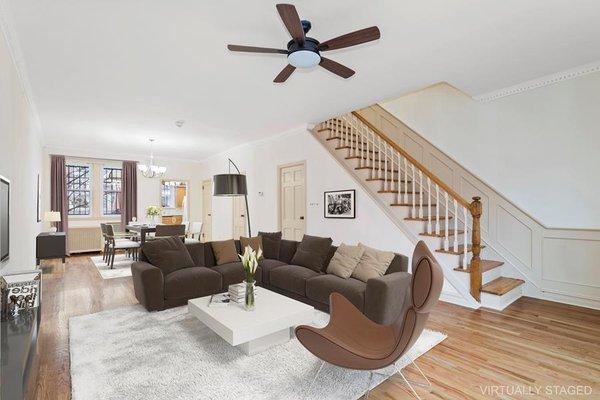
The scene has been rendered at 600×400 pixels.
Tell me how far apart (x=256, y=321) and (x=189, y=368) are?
0.62 m

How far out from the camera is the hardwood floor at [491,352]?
222 centimetres

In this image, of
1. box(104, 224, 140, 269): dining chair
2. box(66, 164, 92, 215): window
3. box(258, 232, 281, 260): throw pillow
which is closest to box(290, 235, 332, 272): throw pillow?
box(258, 232, 281, 260): throw pillow

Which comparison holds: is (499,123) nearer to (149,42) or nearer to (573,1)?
(573,1)

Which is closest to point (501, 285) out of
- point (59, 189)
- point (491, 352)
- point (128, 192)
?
point (491, 352)

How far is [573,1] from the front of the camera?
8.49 ft

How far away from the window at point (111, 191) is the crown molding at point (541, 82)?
30.7ft

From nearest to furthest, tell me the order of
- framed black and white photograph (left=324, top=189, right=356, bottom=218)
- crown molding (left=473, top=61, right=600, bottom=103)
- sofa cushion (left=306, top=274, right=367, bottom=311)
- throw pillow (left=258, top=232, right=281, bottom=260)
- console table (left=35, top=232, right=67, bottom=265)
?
sofa cushion (left=306, top=274, right=367, bottom=311) < crown molding (left=473, top=61, right=600, bottom=103) < throw pillow (left=258, top=232, right=281, bottom=260) < framed black and white photograph (left=324, top=189, right=356, bottom=218) < console table (left=35, top=232, right=67, bottom=265)

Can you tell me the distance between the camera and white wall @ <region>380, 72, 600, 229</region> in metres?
4.02

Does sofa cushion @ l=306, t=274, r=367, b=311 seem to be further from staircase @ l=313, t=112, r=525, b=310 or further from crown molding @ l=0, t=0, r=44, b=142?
crown molding @ l=0, t=0, r=44, b=142

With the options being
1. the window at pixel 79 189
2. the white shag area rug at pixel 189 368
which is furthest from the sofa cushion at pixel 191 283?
the window at pixel 79 189

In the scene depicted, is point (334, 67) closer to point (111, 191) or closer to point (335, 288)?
point (335, 288)

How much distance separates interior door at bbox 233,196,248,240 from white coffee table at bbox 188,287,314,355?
494 cm

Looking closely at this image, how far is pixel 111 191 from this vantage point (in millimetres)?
9133

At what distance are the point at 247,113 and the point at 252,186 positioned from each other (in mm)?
2614
